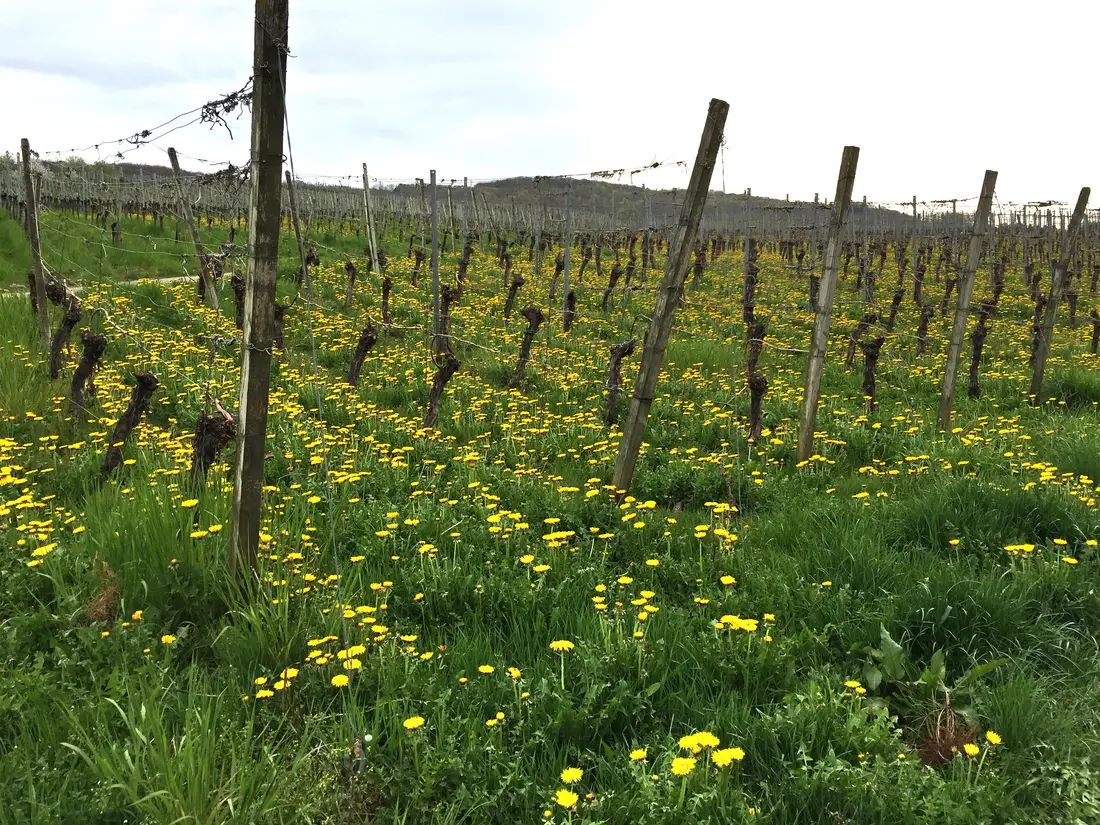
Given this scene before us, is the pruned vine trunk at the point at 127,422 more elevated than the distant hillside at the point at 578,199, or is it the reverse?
the distant hillside at the point at 578,199

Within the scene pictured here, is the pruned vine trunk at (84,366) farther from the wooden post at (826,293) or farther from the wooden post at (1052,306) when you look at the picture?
the wooden post at (1052,306)

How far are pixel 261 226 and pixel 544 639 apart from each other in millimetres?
2277

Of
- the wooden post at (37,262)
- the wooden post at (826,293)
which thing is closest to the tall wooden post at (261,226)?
the wooden post at (826,293)

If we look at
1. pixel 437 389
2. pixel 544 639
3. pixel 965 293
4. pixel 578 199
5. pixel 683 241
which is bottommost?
pixel 544 639

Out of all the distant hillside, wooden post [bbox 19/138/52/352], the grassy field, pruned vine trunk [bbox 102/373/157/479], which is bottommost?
the grassy field

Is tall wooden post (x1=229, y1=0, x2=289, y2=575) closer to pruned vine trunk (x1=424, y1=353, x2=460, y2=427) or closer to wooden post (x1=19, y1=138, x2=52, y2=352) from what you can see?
pruned vine trunk (x1=424, y1=353, x2=460, y2=427)

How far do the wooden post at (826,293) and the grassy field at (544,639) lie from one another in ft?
1.34

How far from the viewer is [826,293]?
611cm

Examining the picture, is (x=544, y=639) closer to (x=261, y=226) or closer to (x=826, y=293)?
(x=261, y=226)

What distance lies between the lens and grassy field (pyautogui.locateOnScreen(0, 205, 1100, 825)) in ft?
7.45

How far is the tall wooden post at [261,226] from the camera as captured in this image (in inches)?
114

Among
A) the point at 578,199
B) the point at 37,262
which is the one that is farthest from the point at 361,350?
the point at 578,199

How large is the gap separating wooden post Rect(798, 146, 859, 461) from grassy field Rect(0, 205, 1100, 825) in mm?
408

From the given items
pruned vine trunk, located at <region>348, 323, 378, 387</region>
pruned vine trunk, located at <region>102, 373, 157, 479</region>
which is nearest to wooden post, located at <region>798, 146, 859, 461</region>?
pruned vine trunk, located at <region>348, 323, 378, 387</region>
